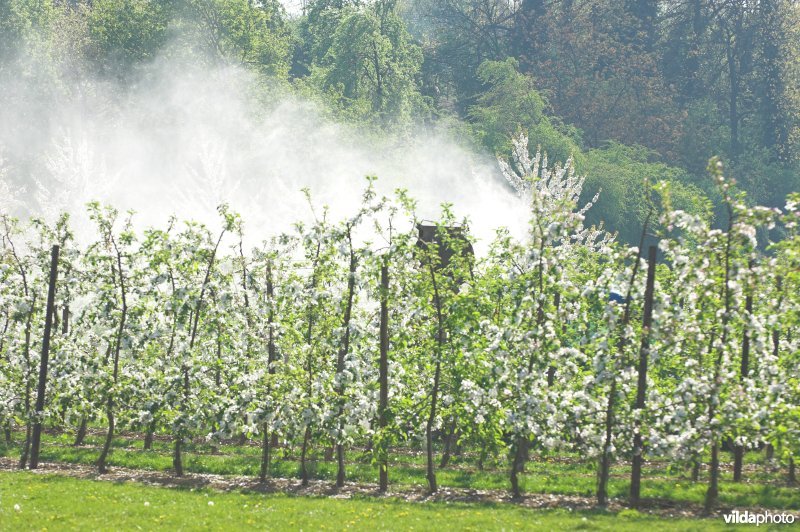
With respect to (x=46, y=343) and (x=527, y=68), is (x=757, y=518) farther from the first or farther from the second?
(x=527, y=68)

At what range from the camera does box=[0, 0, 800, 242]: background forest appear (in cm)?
8362

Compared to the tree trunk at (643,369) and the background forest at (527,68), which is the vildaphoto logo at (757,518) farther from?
the background forest at (527,68)

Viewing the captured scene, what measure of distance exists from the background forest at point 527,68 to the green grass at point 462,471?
166 feet

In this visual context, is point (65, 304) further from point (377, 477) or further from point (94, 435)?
point (377, 477)

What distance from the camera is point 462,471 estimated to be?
24797mm

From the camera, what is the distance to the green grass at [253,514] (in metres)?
17.6

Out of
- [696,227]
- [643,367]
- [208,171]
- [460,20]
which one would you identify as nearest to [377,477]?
[643,367]

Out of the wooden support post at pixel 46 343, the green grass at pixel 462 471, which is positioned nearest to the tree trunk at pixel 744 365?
the green grass at pixel 462 471

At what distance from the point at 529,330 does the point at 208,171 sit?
209ft

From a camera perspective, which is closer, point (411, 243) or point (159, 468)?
point (411, 243)

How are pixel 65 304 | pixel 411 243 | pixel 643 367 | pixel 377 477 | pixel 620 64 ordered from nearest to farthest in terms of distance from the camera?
pixel 643 367 → pixel 411 243 → pixel 377 477 → pixel 65 304 → pixel 620 64

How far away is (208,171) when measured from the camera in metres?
79.3

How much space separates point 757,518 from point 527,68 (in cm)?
9275

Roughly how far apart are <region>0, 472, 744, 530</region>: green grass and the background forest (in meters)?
56.9
